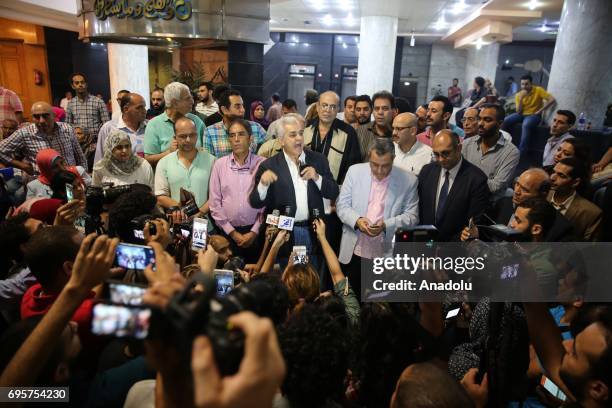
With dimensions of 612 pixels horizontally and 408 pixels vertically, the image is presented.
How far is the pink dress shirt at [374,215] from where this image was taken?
256 centimetres

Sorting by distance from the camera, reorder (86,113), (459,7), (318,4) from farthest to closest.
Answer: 1. (318,4)
2. (459,7)
3. (86,113)

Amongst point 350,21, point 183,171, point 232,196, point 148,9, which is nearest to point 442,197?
point 232,196

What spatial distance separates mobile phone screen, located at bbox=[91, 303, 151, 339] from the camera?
739mm

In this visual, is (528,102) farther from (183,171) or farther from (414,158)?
(183,171)

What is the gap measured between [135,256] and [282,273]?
674 mm

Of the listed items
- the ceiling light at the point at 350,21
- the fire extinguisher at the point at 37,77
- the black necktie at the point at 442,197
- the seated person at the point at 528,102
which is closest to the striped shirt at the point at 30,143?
the black necktie at the point at 442,197

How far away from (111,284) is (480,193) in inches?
89.2

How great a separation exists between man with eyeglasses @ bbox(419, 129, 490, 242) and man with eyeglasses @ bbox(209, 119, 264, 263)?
1225 millimetres

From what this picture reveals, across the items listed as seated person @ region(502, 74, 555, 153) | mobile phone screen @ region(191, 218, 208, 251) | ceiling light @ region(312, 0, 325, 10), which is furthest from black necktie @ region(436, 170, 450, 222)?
ceiling light @ region(312, 0, 325, 10)

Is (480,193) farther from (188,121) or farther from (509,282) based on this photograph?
(188,121)

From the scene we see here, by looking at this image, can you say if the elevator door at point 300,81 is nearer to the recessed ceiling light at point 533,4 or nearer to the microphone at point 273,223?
the recessed ceiling light at point 533,4

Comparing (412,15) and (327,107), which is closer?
(327,107)

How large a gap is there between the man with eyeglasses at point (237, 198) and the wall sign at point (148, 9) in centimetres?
236

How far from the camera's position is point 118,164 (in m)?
2.71
